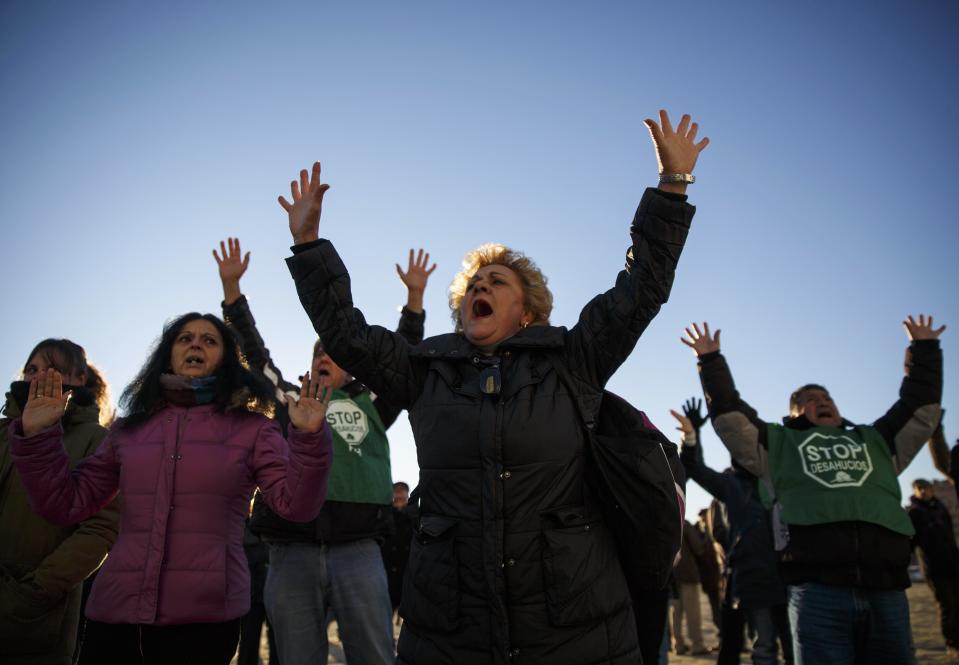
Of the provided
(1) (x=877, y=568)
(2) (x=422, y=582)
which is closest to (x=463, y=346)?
(2) (x=422, y=582)

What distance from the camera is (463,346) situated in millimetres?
2979

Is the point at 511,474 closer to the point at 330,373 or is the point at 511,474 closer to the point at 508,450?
the point at 508,450

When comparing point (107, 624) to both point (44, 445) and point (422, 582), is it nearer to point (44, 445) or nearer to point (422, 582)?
point (44, 445)

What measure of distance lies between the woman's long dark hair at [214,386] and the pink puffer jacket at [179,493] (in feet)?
0.22

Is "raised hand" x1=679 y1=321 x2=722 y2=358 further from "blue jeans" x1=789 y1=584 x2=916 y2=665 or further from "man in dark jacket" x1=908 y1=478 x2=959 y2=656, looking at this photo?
"man in dark jacket" x1=908 y1=478 x2=959 y2=656

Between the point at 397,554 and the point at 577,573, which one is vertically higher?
the point at 577,573

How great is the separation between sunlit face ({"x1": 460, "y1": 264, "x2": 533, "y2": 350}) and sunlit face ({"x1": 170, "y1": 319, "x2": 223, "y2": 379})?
1.40 m

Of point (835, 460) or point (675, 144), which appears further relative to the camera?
point (835, 460)

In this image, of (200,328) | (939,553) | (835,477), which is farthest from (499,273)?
(939,553)

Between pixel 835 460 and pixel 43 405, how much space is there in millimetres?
4501

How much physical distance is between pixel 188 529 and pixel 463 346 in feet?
4.75

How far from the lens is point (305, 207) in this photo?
→ 121 inches

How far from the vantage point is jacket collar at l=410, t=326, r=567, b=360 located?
2.88 metres

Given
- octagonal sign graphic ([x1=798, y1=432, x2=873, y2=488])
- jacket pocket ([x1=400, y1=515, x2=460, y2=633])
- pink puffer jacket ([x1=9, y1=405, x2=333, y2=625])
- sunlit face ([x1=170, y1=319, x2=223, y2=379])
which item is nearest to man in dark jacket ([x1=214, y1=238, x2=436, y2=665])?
sunlit face ([x1=170, y1=319, x2=223, y2=379])
